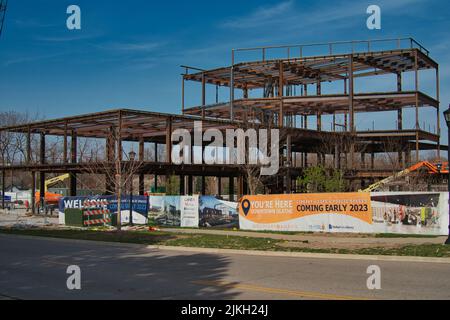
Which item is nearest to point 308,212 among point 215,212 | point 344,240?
point 344,240

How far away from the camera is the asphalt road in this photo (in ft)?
34.8

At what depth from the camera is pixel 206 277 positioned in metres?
13.1

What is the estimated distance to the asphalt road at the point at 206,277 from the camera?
10.6 m

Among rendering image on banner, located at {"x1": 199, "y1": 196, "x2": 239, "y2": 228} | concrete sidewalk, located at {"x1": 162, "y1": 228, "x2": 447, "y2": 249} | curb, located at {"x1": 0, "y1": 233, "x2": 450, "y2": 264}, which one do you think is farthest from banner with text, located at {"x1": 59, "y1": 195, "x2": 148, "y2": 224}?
curb, located at {"x1": 0, "y1": 233, "x2": 450, "y2": 264}

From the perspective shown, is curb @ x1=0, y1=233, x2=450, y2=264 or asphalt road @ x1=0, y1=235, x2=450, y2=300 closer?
asphalt road @ x1=0, y1=235, x2=450, y2=300

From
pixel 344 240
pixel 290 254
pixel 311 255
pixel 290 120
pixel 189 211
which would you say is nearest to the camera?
pixel 311 255

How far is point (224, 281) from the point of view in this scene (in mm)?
12312

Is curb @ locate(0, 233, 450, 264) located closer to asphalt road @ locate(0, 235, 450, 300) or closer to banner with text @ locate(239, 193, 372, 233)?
asphalt road @ locate(0, 235, 450, 300)

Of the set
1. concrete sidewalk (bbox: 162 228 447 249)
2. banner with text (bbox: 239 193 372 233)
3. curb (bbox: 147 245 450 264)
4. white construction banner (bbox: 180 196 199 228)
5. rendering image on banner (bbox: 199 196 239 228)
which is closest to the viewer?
curb (bbox: 147 245 450 264)

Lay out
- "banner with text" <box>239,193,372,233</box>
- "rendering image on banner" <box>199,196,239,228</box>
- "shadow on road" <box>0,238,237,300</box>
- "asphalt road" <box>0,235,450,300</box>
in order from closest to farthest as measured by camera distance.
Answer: "asphalt road" <box>0,235,450,300</box>, "shadow on road" <box>0,238,237,300</box>, "banner with text" <box>239,193,372,233</box>, "rendering image on banner" <box>199,196,239,228</box>

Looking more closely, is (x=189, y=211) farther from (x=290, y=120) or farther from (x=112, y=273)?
(x=290, y=120)

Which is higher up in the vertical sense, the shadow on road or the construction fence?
the construction fence

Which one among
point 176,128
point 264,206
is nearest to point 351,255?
point 264,206
